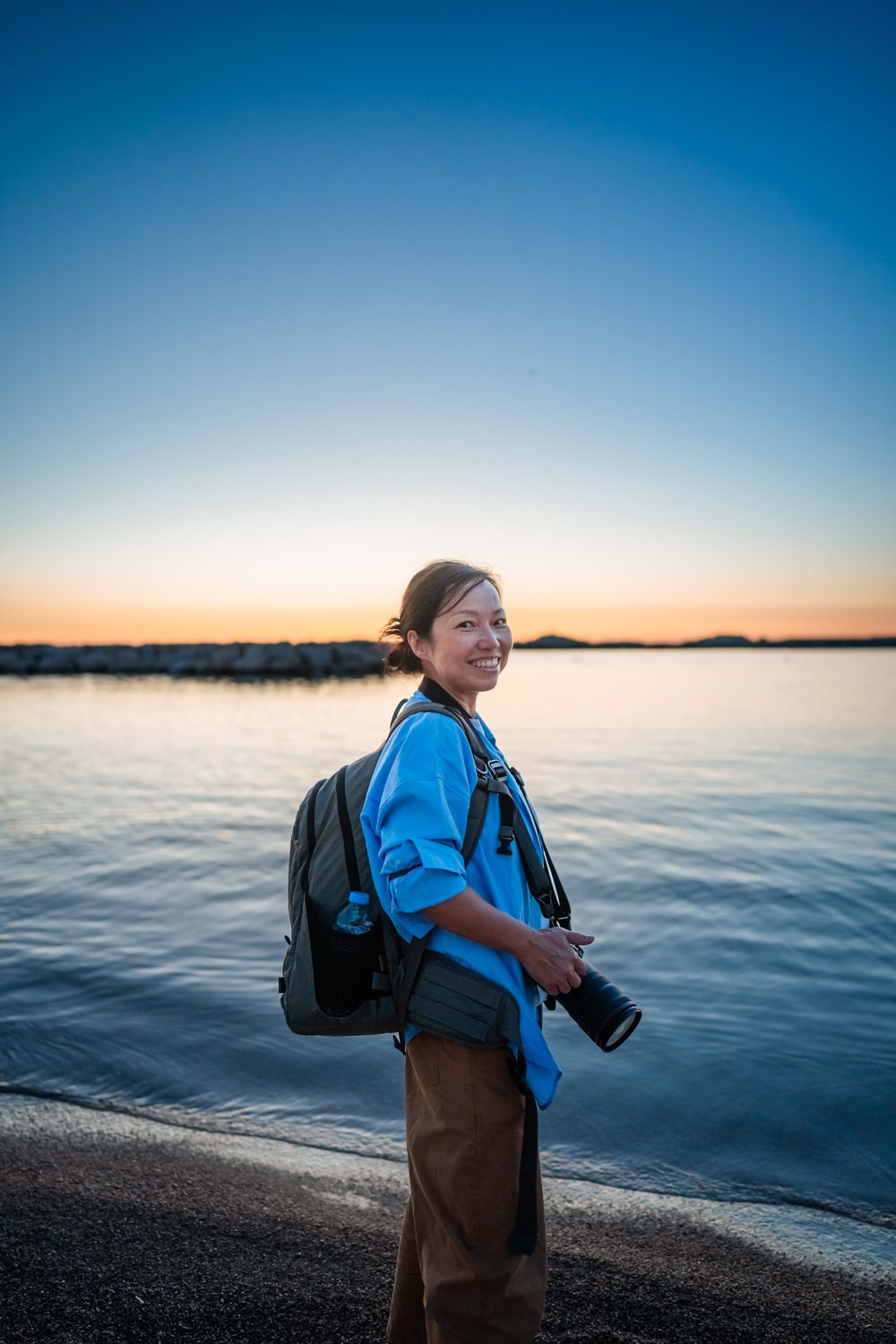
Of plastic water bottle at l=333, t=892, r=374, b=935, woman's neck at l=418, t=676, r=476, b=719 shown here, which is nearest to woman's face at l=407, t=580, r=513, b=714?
woman's neck at l=418, t=676, r=476, b=719

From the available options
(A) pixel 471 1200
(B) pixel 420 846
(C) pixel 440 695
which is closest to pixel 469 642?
(C) pixel 440 695

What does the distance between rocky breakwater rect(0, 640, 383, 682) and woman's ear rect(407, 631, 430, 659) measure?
69684mm

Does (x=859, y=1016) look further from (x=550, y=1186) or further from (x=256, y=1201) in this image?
(x=256, y=1201)

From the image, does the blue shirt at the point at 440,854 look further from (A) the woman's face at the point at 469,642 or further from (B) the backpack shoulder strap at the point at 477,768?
(A) the woman's face at the point at 469,642

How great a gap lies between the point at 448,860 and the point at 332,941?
18.7 inches

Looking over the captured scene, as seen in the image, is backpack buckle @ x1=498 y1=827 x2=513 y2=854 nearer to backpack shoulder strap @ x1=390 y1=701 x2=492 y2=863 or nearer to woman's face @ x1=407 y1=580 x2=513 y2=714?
backpack shoulder strap @ x1=390 y1=701 x2=492 y2=863

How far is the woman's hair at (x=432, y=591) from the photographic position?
235 centimetres

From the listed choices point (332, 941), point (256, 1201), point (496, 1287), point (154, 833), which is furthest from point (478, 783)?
point (154, 833)

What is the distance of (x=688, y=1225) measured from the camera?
3.52 m

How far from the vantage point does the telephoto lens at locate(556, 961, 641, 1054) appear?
6.52 feet

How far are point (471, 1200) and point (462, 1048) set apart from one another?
1.10ft

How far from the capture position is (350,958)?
7.07 feet

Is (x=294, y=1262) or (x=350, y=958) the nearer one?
(x=350, y=958)

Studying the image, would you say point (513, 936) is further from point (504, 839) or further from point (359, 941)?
point (359, 941)
